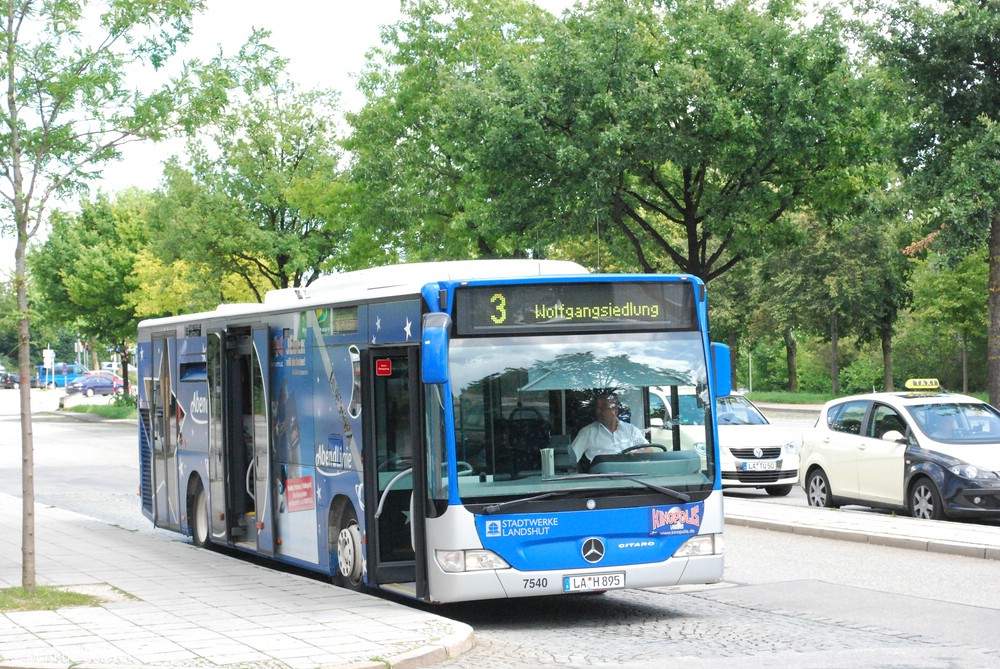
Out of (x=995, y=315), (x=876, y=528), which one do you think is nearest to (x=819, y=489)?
(x=876, y=528)

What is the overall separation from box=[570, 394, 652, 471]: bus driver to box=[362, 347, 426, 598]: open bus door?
139cm

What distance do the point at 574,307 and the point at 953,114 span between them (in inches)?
593

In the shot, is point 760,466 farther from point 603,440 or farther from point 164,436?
point 603,440

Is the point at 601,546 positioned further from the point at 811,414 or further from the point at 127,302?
the point at 127,302

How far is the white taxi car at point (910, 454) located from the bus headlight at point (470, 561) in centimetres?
792

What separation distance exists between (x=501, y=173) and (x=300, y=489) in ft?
52.8

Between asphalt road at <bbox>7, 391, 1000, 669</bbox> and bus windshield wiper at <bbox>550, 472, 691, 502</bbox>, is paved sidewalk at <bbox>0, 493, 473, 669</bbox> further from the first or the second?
bus windshield wiper at <bbox>550, 472, 691, 502</bbox>

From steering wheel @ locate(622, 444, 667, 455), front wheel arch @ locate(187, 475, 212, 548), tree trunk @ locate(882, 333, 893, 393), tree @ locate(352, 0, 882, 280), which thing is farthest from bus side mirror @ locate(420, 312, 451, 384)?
tree trunk @ locate(882, 333, 893, 393)

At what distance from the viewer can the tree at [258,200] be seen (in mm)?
45250

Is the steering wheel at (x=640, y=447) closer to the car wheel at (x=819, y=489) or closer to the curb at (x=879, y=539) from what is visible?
the curb at (x=879, y=539)

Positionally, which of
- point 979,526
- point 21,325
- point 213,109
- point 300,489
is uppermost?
point 213,109

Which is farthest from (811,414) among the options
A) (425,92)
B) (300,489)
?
(300,489)

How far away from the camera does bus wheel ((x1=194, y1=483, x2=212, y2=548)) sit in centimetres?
1487

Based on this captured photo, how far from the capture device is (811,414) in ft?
167
